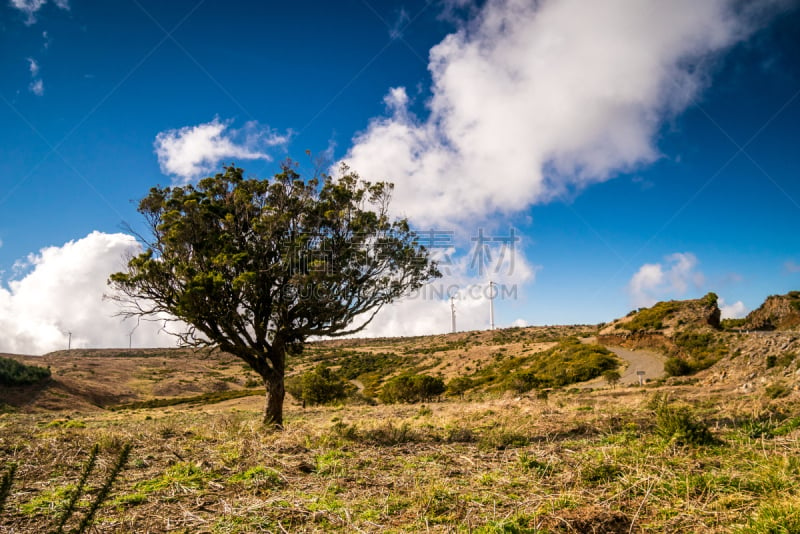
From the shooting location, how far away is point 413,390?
42469 millimetres

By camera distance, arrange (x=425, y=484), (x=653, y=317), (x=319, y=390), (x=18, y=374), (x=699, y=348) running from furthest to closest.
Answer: (x=18, y=374), (x=653, y=317), (x=319, y=390), (x=699, y=348), (x=425, y=484)

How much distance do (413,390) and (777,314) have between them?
48042mm

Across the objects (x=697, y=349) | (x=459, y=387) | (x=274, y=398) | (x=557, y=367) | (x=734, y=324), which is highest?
(x=734, y=324)

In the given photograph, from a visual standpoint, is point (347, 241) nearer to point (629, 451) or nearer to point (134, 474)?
point (134, 474)

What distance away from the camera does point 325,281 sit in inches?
553

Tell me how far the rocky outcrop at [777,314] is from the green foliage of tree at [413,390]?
4242 cm

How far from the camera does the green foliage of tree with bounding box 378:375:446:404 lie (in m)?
42.3

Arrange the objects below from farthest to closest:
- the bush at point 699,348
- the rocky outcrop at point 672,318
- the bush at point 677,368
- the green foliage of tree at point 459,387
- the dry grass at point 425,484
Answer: the rocky outcrop at point 672,318 < the green foliage of tree at point 459,387 < the bush at point 699,348 < the bush at point 677,368 < the dry grass at point 425,484

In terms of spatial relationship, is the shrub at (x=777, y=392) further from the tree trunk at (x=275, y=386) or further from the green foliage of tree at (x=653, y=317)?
the green foliage of tree at (x=653, y=317)

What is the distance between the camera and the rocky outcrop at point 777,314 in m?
49.9

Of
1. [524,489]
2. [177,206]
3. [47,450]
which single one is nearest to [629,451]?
[524,489]

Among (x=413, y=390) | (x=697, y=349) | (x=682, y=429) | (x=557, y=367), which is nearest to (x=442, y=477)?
(x=682, y=429)

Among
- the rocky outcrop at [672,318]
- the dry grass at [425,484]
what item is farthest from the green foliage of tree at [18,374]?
the rocky outcrop at [672,318]

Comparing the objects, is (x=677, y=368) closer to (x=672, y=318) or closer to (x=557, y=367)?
(x=557, y=367)
